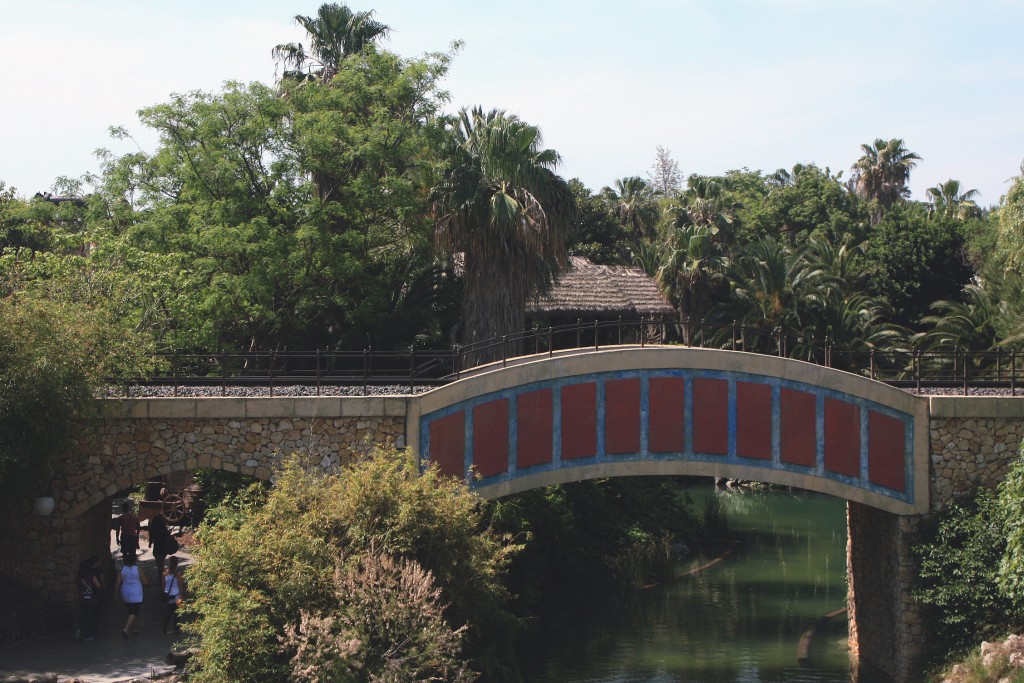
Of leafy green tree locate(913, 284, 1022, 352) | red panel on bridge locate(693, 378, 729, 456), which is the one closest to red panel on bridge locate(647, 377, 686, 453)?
red panel on bridge locate(693, 378, 729, 456)

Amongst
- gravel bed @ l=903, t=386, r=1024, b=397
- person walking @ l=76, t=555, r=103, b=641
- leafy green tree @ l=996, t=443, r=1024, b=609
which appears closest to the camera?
person walking @ l=76, t=555, r=103, b=641

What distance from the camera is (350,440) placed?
838 inches

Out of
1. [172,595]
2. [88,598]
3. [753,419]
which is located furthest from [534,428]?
[88,598]

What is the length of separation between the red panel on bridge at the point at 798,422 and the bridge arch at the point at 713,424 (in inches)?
0.8

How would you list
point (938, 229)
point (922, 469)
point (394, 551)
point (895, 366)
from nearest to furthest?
1. point (394, 551)
2. point (922, 469)
3. point (895, 366)
4. point (938, 229)

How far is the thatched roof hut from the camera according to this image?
3659 cm

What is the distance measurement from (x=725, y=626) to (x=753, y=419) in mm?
7254

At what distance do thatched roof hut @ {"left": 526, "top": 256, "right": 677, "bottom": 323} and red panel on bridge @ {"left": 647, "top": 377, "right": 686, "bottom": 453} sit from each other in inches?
464

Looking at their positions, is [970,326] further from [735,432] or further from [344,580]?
[344,580]

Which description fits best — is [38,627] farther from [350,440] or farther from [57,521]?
[350,440]

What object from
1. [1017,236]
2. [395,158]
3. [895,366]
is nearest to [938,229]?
[895,366]

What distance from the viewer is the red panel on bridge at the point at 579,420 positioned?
22.8 meters

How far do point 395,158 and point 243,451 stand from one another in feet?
39.7

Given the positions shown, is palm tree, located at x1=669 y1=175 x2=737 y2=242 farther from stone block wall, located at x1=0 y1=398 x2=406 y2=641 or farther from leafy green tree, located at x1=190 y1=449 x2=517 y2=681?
leafy green tree, located at x1=190 y1=449 x2=517 y2=681
